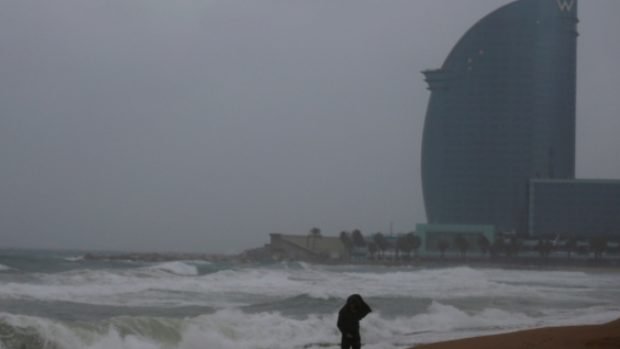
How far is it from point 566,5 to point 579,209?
22442 millimetres

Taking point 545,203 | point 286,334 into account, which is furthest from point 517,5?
point 286,334

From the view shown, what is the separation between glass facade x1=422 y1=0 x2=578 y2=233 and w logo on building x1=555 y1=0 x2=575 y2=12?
11 centimetres

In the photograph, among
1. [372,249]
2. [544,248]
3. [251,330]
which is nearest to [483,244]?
[544,248]

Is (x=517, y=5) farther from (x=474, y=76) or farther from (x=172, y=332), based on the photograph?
(x=172, y=332)

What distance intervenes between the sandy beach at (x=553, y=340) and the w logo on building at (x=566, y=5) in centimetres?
9908

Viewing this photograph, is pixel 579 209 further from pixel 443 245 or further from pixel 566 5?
pixel 566 5

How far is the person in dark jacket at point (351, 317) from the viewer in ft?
30.6

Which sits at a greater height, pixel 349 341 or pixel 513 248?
pixel 513 248

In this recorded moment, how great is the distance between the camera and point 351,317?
9375 mm

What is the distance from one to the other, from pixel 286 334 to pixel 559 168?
9513cm

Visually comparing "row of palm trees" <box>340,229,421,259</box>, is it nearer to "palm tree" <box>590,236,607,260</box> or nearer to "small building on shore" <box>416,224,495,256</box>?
"small building on shore" <box>416,224,495,256</box>

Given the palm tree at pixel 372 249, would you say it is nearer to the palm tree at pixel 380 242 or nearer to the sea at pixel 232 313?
the palm tree at pixel 380 242

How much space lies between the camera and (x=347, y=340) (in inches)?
371

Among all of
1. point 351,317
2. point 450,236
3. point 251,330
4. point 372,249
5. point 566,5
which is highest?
point 566,5
